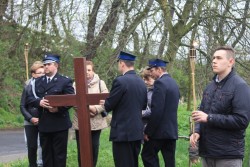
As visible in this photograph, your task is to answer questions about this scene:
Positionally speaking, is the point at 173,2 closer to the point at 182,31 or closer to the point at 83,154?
the point at 182,31

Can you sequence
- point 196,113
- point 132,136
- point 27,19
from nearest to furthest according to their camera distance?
point 196,113 < point 132,136 < point 27,19

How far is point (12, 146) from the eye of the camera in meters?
13.6

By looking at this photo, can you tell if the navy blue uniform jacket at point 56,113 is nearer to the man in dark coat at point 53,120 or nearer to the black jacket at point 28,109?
the man in dark coat at point 53,120

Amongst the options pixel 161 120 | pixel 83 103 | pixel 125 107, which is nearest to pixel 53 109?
pixel 83 103

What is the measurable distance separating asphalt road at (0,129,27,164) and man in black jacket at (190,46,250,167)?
20.4ft

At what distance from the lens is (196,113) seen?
Result: 4746 millimetres

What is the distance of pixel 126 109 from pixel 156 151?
1.04 meters

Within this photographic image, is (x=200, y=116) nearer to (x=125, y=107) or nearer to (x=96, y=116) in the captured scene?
(x=125, y=107)

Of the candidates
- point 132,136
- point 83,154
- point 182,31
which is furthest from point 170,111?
point 182,31

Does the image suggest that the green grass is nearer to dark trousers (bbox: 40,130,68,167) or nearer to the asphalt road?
the asphalt road

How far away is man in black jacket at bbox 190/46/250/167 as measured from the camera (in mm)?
4680

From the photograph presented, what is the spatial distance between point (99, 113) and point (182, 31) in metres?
7.58

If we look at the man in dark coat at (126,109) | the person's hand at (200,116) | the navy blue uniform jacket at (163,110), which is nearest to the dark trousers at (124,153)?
the man in dark coat at (126,109)

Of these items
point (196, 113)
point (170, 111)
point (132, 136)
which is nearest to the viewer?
point (196, 113)
